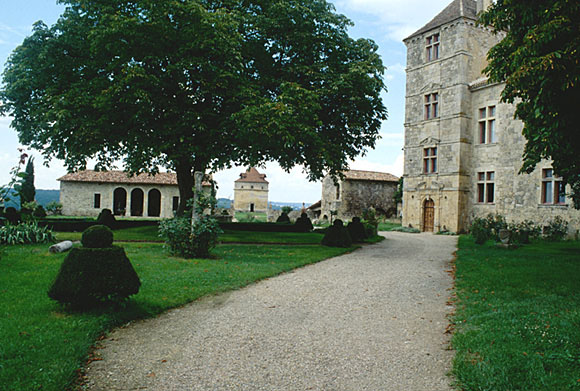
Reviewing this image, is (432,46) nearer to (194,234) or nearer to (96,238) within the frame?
(194,234)

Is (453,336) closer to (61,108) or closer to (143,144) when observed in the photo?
(143,144)

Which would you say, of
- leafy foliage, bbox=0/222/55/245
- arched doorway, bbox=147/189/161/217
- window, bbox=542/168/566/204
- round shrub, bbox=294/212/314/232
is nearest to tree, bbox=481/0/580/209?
leafy foliage, bbox=0/222/55/245

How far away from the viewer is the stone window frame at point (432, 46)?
29.8 metres

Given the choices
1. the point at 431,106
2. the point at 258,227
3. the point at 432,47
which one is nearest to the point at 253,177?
the point at 431,106

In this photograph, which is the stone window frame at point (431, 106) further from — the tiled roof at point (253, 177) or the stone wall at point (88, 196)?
the tiled roof at point (253, 177)

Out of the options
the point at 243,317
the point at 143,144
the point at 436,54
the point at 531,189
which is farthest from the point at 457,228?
the point at 243,317

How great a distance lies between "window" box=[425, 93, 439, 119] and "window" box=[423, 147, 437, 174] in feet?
7.75

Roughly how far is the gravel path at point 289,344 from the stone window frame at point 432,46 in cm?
2479

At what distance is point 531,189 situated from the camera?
2486 cm

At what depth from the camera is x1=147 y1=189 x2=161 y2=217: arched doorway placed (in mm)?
43250

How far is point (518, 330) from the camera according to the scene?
18.6 feet

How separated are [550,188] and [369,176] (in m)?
19.8

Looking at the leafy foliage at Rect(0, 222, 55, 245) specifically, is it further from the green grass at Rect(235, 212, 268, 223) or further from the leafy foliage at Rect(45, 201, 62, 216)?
the leafy foliage at Rect(45, 201, 62, 216)

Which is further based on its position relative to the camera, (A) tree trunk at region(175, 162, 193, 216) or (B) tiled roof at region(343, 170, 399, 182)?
(B) tiled roof at region(343, 170, 399, 182)
